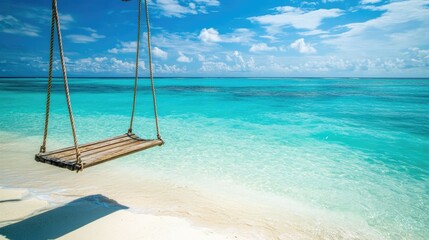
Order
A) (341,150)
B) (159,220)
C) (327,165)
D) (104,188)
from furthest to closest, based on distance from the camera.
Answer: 1. (341,150)
2. (327,165)
3. (104,188)
4. (159,220)

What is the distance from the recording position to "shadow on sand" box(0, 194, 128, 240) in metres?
3.41

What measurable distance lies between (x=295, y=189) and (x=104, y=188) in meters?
4.03

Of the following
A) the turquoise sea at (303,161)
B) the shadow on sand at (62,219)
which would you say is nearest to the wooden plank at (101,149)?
the shadow on sand at (62,219)

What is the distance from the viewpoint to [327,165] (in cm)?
738

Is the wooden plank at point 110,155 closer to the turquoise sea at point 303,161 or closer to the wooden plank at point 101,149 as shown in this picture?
the wooden plank at point 101,149

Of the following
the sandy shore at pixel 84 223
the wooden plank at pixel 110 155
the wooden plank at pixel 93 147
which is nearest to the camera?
the wooden plank at pixel 110 155

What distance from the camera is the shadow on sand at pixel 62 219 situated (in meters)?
3.41

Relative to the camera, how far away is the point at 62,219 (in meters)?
3.80

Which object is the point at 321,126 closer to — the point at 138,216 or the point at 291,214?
the point at 291,214

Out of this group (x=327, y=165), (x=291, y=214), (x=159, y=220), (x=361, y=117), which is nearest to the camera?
(x=159, y=220)

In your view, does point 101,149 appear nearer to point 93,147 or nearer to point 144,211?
point 93,147

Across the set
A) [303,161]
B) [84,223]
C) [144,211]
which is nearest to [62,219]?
[84,223]

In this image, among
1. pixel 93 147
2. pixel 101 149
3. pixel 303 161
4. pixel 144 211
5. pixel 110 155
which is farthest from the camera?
pixel 303 161

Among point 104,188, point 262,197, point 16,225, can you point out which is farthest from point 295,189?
point 16,225
